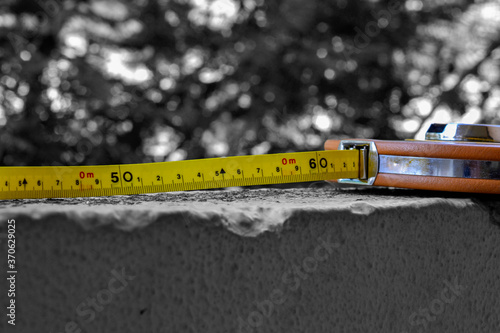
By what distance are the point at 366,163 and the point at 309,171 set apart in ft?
0.29

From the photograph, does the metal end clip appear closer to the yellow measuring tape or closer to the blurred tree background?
the yellow measuring tape

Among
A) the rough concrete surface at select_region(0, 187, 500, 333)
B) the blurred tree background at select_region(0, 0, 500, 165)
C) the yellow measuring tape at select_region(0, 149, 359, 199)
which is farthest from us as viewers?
the blurred tree background at select_region(0, 0, 500, 165)

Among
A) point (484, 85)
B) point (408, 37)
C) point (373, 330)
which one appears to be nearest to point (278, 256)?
point (373, 330)

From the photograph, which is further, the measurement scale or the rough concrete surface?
the measurement scale

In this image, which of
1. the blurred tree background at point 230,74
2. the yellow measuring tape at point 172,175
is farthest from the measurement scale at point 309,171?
the blurred tree background at point 230,74

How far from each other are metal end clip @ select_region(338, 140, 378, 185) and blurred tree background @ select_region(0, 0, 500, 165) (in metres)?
0.97

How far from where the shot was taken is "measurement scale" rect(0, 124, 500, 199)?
0.76 m

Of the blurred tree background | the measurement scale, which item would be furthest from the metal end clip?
the blurred tree background

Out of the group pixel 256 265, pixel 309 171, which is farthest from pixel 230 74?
pixel 256 265

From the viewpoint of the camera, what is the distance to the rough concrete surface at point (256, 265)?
1.73ft

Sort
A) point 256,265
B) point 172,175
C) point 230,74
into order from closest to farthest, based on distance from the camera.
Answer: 1. point 256,265
2. point 172,175
3. point 230,74

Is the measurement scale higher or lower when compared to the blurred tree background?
A: lower

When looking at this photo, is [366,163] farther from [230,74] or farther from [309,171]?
[230,74]

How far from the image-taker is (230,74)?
183 cm
